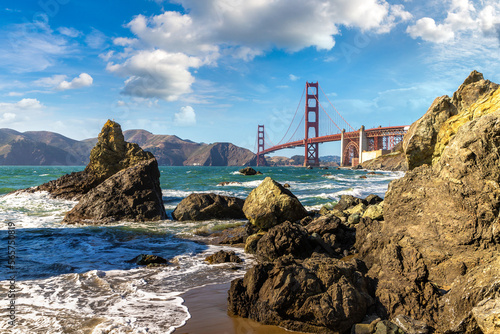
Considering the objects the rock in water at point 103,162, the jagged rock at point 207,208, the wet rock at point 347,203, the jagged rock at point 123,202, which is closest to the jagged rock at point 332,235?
the jagged rock at point 207,208

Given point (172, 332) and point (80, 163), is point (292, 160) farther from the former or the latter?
point (172, 332)

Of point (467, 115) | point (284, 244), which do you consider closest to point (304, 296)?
point (284, 244)

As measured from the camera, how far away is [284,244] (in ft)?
17.9

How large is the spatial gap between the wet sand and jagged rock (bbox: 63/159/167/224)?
5751mm

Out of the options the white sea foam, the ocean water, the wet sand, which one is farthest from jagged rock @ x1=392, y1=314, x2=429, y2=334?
the white sea foam

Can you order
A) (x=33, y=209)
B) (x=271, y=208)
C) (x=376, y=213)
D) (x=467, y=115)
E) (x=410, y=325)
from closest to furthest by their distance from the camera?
(x=410, y=325) → (x=467, y=115) → (x=376, y=213) → (x=271, y=208) → (x=33, y=209)

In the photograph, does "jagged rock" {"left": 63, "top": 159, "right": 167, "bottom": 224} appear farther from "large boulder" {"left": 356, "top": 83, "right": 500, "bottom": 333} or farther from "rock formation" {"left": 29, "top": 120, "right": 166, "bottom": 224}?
"large boulder" {"left": 356, "top": 83, "right": 500, "bottom": 333}

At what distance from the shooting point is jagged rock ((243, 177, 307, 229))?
7422 millimetres

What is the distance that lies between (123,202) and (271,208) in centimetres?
436

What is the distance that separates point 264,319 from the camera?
320 centimetres

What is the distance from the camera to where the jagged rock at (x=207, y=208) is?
9.53 meters

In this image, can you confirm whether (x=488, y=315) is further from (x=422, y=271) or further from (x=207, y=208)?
(x=207, y=208)

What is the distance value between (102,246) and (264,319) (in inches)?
179

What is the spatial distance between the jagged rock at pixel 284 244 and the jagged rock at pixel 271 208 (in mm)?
1664
